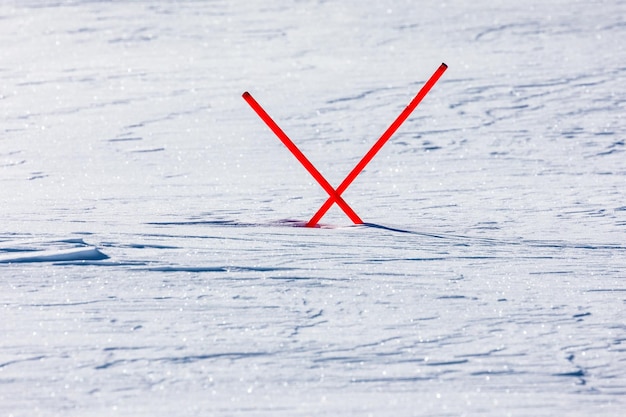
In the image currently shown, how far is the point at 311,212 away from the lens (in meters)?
6.31

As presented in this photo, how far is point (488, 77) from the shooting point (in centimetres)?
1016

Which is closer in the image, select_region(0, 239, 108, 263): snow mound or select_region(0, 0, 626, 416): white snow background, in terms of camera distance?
select_region(0, 0, 626, 416): white snow background

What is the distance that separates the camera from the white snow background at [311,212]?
3533 mm

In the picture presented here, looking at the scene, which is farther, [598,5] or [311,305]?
[598,5]

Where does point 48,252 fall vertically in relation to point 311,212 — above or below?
above

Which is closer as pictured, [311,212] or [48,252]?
[48,252]

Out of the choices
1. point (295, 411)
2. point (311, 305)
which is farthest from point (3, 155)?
point (295, 411)

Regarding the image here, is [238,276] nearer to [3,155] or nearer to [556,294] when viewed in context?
[556,294]

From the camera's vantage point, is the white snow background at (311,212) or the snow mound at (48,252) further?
the snow mound at (48,252)

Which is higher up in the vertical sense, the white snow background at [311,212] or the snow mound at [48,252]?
the snow mound at [48,252]

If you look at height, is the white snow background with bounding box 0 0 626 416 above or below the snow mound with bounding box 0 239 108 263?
below

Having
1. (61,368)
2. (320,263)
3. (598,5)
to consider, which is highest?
(61,368)

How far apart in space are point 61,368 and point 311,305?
104cm

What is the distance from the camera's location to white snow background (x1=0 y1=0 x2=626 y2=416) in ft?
11.6
